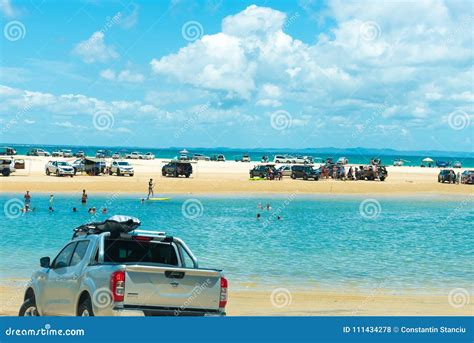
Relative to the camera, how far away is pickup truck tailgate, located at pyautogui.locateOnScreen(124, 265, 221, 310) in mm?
10172

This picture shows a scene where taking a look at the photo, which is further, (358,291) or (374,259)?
(374,259)

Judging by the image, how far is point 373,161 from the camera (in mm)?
129750

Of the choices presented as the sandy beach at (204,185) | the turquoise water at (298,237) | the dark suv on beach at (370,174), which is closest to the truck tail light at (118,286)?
the turquoise water at (298,237)

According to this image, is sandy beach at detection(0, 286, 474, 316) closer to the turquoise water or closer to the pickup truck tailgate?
the turquoise water

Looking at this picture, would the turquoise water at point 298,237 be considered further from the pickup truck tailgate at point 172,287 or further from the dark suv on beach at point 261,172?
the dark suv on beach at point 261,172

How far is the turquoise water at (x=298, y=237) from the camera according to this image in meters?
26.3

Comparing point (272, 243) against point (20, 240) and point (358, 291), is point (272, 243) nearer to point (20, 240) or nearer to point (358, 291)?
point (20, 240)

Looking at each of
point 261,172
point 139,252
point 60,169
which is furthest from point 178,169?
point 139,252

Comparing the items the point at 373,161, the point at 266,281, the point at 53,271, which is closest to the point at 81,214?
the point at 266,281

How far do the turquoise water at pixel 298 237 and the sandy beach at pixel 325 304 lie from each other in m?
2.04

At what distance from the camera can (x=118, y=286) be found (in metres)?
10.1

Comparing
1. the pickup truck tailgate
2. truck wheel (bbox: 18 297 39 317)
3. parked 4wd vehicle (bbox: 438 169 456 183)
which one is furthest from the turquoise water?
parked 4wd vehicle (bbox: 438 169 456 183)

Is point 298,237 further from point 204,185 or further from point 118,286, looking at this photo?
point 204,185
